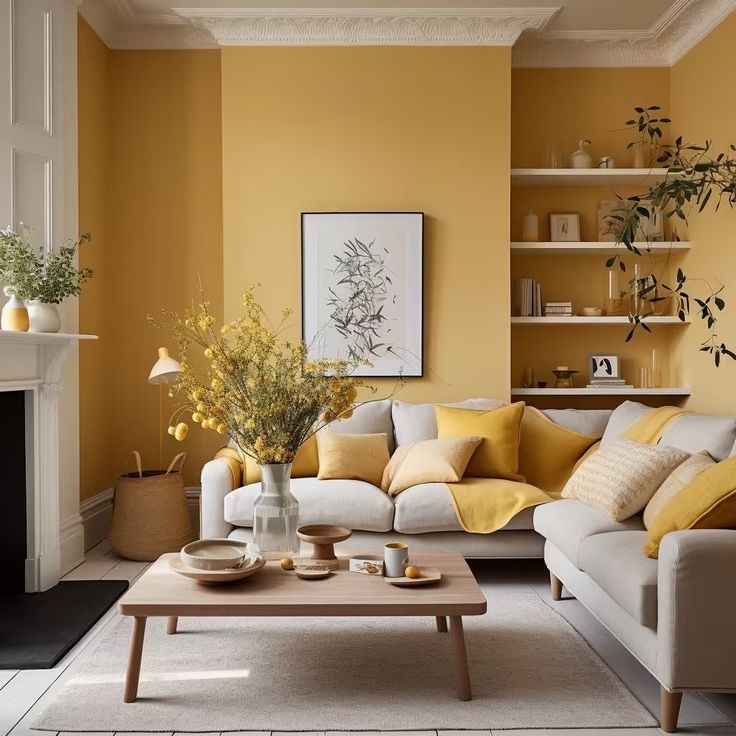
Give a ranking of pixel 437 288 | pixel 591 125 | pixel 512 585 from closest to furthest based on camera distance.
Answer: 1. pixel 512 585
2. pixel 437 288
3. pixel 591 125

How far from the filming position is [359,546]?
12.5ft

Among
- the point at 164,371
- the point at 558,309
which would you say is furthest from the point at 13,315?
the point at 558,309

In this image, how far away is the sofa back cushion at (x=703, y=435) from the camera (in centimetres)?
326

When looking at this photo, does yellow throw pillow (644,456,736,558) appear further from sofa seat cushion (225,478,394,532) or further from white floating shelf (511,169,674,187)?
white floating shelf (511,169,674,187)

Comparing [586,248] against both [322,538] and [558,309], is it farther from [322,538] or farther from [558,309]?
[322,538]

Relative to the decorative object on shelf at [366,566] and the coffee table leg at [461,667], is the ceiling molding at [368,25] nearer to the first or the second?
the decorative object on shelf at [366,566]

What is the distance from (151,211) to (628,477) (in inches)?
138

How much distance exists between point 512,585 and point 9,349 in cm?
273

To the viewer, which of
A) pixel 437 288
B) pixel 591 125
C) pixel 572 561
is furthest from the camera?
pixel 591 125

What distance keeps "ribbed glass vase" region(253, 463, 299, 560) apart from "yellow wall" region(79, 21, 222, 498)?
237 cm

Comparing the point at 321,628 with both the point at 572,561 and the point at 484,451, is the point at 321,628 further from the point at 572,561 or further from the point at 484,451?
the point at 484,451

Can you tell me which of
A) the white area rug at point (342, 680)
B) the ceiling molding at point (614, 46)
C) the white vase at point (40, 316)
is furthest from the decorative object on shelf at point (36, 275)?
the ceiling molding at point (614, 46)

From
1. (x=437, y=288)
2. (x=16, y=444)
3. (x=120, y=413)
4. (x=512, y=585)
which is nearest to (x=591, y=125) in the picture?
(x=437, y=288)

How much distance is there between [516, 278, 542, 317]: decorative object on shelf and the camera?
5031 mm
